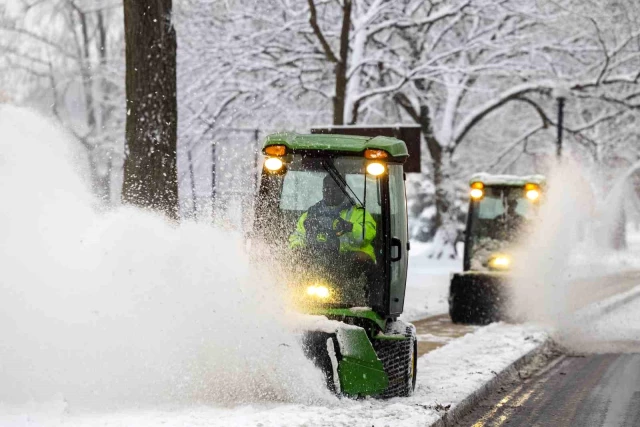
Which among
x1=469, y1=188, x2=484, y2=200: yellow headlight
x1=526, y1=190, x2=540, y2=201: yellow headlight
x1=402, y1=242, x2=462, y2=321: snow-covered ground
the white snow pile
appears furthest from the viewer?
x1=402, y1=242, x2=462, y2=321: snow-covered ground

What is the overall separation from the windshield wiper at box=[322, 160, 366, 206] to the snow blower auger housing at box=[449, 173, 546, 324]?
8131mm

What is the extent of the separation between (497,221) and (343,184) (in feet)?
31.4

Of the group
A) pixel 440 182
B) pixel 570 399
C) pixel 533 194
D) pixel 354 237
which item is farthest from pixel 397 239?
pixel 440 182

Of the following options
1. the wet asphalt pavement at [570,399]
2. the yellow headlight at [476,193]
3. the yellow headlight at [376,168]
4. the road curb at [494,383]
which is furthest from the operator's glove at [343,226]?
the yellow headlight at [476,193]

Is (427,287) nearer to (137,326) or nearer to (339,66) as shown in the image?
(339,66)

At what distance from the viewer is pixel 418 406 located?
789 centimetres

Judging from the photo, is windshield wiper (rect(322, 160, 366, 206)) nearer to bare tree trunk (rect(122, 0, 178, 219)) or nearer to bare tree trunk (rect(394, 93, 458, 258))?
bare tree trunk (rect(122, 0, 178, 219))

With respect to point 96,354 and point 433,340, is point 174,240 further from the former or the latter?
point 433,340

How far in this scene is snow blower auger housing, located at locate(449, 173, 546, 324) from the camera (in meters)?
16.3

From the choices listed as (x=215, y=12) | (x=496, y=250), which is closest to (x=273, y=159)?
(x=496, y=250)

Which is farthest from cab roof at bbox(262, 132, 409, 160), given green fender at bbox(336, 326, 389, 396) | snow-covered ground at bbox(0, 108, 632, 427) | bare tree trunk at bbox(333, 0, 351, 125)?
bare tree trunk at bbox(333, 0, 351, 125)

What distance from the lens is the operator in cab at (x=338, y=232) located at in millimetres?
8461

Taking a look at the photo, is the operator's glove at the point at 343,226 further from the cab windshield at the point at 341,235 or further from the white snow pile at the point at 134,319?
the white snow pile at the point at 134,319

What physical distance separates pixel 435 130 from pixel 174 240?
23908 millimetres
